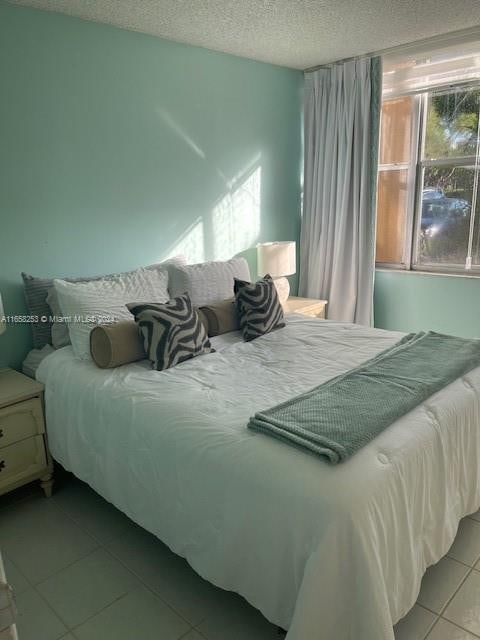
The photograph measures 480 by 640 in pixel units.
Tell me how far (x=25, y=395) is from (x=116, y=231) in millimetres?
1150

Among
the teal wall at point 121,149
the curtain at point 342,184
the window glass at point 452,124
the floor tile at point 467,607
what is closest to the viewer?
the floor tile at point 467,607

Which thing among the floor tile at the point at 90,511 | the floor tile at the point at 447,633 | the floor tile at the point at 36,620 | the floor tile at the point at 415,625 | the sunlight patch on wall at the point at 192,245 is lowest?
the floor tile at the point at 36,620

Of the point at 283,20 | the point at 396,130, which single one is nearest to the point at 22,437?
the point at 283,20

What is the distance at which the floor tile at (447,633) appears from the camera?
4.99ft

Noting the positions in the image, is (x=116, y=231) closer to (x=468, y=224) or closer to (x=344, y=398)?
(x=344, y=398)

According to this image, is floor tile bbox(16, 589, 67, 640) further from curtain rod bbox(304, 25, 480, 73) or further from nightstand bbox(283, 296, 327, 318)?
curtain rod bbox(304, 25, 480, 73)

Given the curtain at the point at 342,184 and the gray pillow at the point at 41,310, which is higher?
the curtain at the point at 342,184

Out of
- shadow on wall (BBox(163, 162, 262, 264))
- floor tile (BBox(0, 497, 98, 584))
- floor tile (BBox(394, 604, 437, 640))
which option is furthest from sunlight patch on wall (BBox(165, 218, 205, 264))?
floor tile (BBox(394, 604, 437, 640))

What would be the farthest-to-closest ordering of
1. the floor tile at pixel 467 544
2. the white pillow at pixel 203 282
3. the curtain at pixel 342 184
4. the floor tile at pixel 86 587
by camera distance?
the curtain at pixel 342 184
the white pillow at pixel 203 282
the floor tile at pixel 467 544
the floor tile at pixel 86 587

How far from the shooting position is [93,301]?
2.37 meters

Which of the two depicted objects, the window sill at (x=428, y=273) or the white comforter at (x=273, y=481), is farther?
the window sill at (x=428, y=273)

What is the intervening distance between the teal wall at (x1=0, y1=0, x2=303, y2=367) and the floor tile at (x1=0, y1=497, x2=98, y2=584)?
79cm

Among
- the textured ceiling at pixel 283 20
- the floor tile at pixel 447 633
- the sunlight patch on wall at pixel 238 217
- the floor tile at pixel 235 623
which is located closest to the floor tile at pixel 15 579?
the floor tile at pixel 235 623

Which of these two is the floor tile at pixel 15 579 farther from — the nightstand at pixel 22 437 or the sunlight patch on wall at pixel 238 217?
the sunlight patch on wall at pixel 238 217
